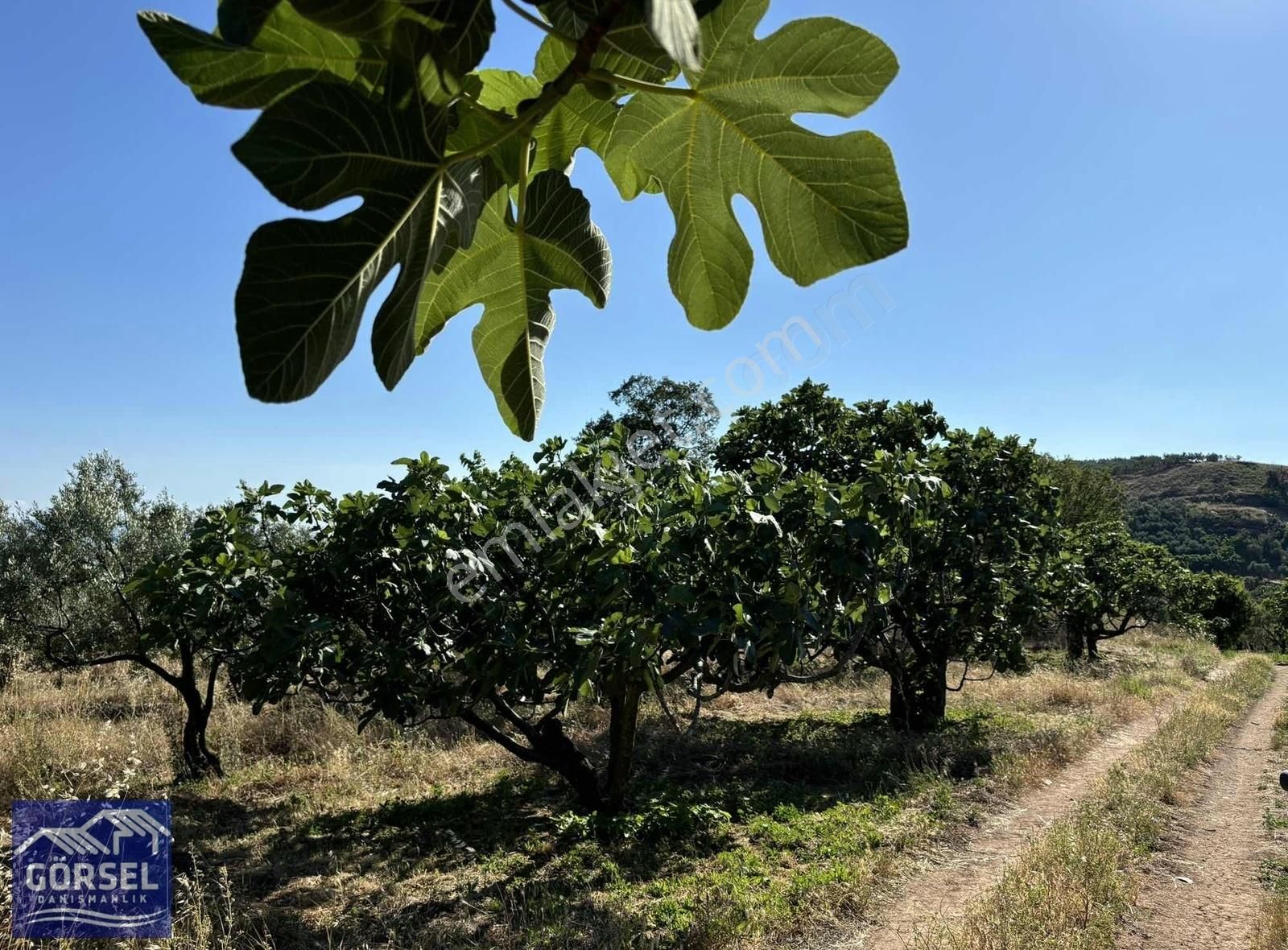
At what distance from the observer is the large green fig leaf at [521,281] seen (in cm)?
55

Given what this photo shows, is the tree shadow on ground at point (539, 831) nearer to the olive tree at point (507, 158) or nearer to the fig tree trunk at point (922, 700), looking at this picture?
the fig tree trunk at point (922, 700)

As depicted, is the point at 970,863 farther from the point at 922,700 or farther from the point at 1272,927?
the point at 922,700

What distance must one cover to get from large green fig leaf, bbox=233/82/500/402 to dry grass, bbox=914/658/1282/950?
4.23 meters

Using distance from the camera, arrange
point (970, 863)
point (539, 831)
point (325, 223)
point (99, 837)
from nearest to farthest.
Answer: point (325, 223) → point (99, 837) → point (970, 863) → point (539, 831)

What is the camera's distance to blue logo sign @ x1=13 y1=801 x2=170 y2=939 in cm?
331

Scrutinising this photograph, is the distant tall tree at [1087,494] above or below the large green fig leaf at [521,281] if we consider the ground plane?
above

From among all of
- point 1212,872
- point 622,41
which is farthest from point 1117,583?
point 622,41

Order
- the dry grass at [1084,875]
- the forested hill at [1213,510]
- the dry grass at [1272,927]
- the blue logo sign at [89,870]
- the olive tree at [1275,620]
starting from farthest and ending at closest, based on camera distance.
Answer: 1. the forested hill at [1213,510]
2. the olive tree at [1275,620]
3. the dry grass at [1272,927]
4. the dry grass at [1084,875]
5. the blue logo sign at [89,870]

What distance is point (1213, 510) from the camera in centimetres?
6575

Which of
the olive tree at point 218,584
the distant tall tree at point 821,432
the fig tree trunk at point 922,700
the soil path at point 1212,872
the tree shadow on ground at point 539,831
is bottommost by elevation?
the soil path at point 1212,872

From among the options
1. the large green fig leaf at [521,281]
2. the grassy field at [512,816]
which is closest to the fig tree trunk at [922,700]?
the grassy field at [512,816]

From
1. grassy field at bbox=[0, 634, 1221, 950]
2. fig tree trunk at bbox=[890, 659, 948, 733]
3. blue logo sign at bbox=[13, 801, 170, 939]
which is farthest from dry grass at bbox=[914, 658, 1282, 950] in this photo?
blue logo sign at bbox=[13, 801, 170, 939]

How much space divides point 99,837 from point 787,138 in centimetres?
514

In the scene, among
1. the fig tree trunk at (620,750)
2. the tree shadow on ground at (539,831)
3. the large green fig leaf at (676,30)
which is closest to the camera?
the large green fig leaf at (676,30)
